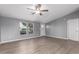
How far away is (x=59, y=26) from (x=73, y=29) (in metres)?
0.48

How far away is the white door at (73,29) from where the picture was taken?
3.21 metres

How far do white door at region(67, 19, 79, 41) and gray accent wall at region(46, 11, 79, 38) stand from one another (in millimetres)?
116

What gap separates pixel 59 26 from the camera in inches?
141

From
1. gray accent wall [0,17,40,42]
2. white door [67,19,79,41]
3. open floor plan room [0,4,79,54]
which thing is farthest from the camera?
gray accent wall [0,17,40,42]

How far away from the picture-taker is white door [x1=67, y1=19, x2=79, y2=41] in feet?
10.5

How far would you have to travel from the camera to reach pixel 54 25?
3408 mm

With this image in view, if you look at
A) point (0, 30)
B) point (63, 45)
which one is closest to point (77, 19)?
point (63, 45)

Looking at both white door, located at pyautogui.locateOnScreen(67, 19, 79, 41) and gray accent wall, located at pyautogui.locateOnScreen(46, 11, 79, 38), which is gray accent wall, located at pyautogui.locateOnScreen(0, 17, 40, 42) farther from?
white door, located at pyautogui.locateOnScreen(67, 19, 79, 41)

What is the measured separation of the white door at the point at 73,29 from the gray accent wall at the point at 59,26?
0.12 m

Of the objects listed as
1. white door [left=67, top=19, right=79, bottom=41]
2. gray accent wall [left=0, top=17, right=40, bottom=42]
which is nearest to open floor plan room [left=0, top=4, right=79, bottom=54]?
white door [left=67, top=19, right=79, bottom=41]
